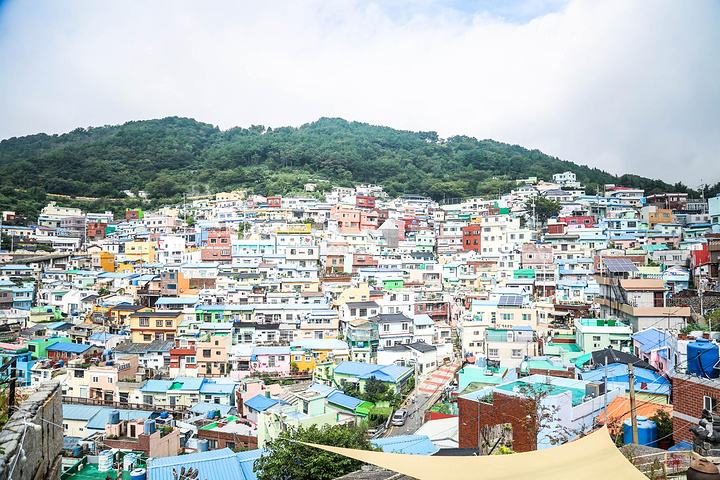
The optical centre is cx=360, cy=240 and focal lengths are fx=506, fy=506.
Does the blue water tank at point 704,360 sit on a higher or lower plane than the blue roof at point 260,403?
higher

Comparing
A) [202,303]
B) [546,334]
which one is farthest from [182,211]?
[546,334]

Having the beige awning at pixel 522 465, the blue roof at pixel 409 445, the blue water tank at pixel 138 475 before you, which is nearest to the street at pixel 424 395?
the blue roof at pixel 409 445

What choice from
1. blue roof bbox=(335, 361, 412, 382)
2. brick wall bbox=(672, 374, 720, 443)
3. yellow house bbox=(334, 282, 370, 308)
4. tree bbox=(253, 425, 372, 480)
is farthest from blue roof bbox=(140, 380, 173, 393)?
brick wall bbox=(672, 374, 720, 443)

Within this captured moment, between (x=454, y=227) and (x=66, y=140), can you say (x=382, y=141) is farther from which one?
(x=66, y=140)

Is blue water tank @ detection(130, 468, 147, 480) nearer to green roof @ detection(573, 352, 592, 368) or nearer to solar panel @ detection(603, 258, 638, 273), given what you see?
green roof @ detection(573, 352, 592, 368)

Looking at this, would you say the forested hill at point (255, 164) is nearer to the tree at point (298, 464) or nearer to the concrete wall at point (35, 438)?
the tree at point (298, 464)

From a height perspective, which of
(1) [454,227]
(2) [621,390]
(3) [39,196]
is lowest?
(2) [621,390]

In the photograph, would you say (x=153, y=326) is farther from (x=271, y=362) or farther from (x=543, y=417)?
(x=543, y=417)
